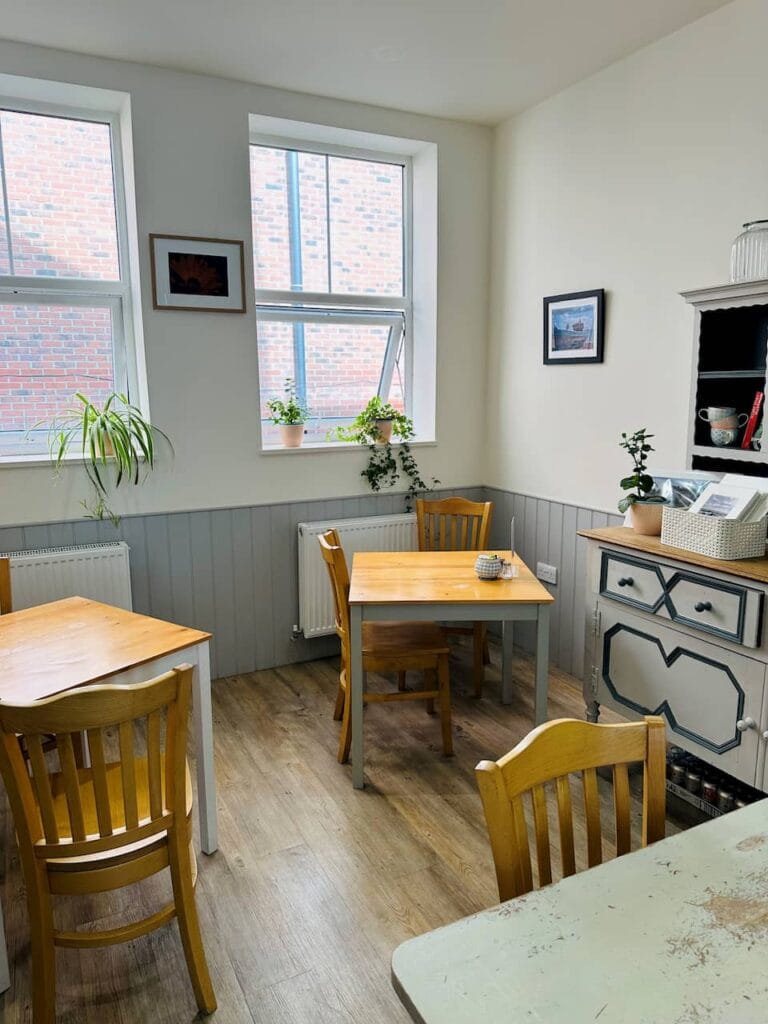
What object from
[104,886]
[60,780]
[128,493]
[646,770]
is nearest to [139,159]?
[128,493]

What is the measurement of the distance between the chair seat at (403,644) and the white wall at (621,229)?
1145 mm

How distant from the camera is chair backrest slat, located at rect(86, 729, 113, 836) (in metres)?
1.50

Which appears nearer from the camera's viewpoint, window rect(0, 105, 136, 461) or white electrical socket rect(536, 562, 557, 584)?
window rect(0, 105, 136, 461)

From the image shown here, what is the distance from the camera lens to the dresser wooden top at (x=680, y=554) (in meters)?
2.14

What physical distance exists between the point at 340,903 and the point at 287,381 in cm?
269

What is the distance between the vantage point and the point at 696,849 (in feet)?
3.76

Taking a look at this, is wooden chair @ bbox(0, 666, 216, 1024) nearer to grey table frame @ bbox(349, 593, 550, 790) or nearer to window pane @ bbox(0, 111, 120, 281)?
grey table frame @ bbox(349, 593, 550, 790)

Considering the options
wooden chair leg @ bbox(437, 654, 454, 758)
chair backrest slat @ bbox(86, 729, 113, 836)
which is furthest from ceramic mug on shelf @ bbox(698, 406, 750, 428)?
chair backrest slat @ bbox(86, 729, 113, 836)

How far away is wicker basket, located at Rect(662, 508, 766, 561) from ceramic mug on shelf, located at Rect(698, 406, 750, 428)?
415 mm

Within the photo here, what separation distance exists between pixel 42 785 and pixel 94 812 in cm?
37

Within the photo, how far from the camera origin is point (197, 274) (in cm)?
343

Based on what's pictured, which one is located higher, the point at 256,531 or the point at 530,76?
the point at 530,76

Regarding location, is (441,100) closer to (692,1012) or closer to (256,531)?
(256,531)

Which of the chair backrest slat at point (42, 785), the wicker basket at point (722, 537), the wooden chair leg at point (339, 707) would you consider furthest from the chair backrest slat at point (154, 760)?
the wicker basket at point (722, 537)
